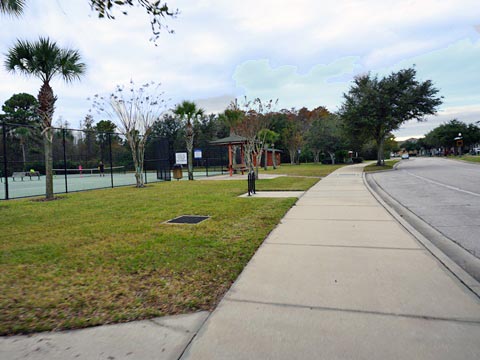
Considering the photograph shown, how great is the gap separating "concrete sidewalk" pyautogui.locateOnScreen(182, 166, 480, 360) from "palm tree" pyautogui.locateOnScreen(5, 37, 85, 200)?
10171 millimetres

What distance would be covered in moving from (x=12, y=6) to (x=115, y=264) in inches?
273

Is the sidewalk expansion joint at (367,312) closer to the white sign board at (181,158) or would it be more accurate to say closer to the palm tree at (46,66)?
the palm tree at (46,66)

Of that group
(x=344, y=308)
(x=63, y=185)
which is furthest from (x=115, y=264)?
(x=63, y=185)

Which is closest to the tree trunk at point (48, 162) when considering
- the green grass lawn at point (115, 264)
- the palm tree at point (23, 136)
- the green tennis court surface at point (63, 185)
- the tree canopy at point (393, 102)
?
the green tennis court surface at point (63, 185)

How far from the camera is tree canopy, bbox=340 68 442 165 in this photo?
2697 centimetres

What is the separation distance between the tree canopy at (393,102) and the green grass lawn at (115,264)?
78.9 feet

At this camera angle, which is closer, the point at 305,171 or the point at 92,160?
the point at 92,160

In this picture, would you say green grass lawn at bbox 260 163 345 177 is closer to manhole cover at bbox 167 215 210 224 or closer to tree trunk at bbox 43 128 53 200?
manhole cover at bbox 167 215 210 224

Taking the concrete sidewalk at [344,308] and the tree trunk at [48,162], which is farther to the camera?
the tree trunk at [48,162]

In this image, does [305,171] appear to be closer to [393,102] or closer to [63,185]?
[393,102]

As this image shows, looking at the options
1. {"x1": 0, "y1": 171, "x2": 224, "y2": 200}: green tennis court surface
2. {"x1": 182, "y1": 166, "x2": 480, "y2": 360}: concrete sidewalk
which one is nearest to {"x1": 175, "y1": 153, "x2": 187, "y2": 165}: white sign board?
{"x1": 0, "y1": 171, "x2": 224, "y2": 200}: green tennis court surface

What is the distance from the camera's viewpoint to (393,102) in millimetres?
27516

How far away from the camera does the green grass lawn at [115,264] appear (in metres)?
2.77

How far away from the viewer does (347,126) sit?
29875mm
